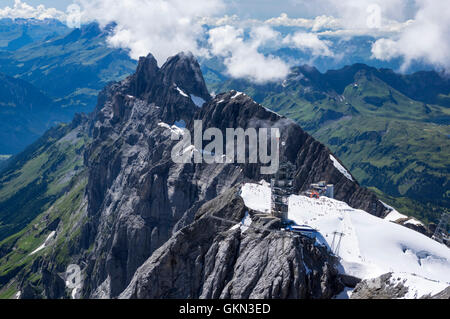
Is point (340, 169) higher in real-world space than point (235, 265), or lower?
lower

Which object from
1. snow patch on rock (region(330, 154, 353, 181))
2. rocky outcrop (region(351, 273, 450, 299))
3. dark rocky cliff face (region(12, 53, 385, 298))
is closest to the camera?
rocky outcrop (region(351, 273, 450, 299))

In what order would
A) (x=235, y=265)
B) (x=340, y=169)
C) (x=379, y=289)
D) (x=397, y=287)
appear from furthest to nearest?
(x=340, y=169) → (x=235, y=265) → (x=379, y=289) → (x=397, y=287)

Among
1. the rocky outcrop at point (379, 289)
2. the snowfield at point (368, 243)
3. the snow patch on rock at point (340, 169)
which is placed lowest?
the snow patch on rock at point (340, 169)

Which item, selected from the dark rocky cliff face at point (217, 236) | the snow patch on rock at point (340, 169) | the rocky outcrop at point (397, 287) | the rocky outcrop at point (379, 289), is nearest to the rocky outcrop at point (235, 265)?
the dark rocky cliff face at point (217, 236)

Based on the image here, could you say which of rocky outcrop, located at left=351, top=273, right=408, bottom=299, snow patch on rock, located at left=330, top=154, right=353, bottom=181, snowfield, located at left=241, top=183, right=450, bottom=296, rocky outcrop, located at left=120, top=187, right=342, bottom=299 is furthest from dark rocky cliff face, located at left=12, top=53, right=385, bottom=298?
snowfield, located at left=241, top=183, right=450, bottom=296

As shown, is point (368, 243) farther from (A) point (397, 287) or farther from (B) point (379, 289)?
(A) point (397, 287)

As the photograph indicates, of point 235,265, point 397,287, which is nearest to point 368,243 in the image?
point 397,287

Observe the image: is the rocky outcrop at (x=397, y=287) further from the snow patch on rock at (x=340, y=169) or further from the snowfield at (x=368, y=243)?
the snow patch on rock at (x=340, y=169)

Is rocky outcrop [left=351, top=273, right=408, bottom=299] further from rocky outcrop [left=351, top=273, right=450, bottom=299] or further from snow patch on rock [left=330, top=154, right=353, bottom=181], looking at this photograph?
snow patch on rock [left=330, top=154, right=353, bottom=181]

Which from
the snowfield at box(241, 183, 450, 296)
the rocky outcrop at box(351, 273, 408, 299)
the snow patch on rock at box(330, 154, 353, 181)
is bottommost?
the snow patch on rock at box(330, 154, 353, 181)
